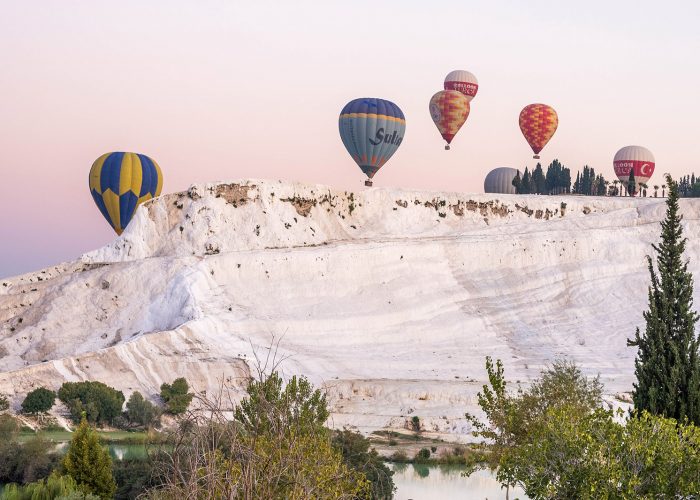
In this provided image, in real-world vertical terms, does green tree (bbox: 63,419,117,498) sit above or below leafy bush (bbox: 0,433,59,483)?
above

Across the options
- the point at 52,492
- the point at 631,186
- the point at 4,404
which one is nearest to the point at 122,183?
the point at 4,404

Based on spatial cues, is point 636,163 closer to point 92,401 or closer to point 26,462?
point 92,401

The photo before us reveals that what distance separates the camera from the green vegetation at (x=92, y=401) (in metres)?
60.2

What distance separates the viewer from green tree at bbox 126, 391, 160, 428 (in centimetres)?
6134

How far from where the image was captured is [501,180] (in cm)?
13338

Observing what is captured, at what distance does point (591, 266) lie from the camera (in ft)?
307

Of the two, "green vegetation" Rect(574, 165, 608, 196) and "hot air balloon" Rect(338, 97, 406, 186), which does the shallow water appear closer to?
"hot air balloon" Rect(338, 97, 406, 186)

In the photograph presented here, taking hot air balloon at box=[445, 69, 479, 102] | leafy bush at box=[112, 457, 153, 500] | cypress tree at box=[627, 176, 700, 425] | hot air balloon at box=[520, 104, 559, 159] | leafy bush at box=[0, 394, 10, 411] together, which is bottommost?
leafy bush at box=[0, 394, 10, 411]

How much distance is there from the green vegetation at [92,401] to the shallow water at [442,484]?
1832cm

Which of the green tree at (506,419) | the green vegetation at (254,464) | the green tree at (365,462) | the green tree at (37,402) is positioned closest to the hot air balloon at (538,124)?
the green tree at (37,402)

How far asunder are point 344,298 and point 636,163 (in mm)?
55670

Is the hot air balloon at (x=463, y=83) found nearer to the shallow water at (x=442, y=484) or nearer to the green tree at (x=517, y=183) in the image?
the green tree at (x=517, y=183)

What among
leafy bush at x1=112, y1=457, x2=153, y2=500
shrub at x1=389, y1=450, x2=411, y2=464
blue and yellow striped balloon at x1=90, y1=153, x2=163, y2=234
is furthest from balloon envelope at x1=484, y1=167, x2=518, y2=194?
leafy bush at x1=112, y1=457, x2=153, y2=500

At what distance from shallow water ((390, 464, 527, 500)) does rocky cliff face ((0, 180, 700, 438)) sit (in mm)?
8004
